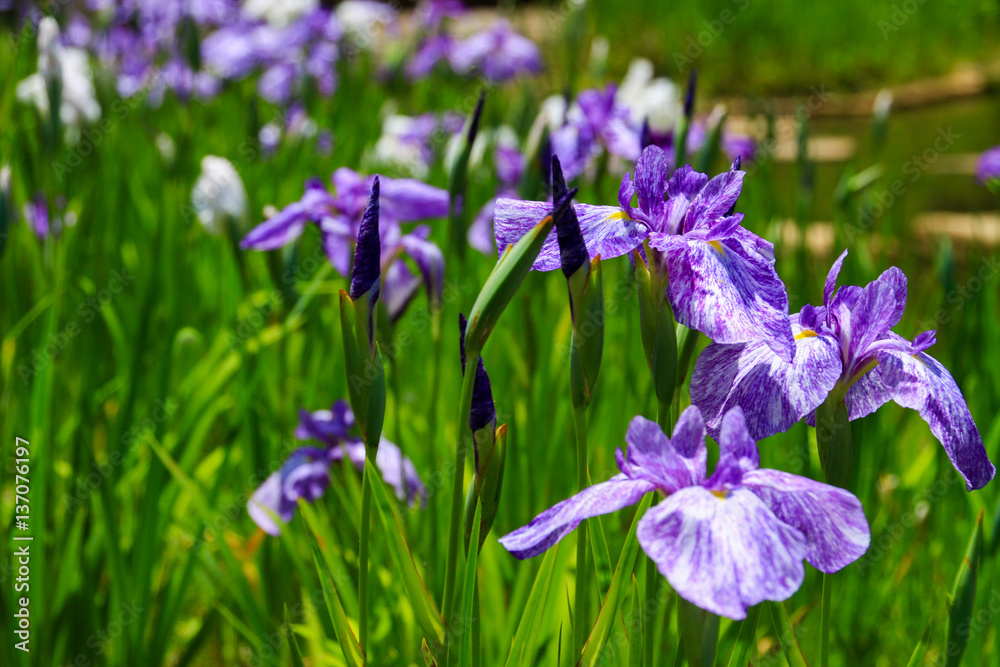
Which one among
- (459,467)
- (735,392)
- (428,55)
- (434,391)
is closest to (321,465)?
(434,391)

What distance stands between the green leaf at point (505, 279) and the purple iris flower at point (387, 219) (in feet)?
2.33

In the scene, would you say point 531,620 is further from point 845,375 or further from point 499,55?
point 499,55

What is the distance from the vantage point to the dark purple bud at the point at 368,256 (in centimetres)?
68

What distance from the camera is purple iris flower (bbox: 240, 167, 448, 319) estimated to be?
4.37 ft

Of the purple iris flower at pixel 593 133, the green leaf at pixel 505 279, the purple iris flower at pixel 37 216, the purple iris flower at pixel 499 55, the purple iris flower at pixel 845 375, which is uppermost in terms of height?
the purple iris flower at pixel 499 55

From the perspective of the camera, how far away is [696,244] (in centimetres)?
65

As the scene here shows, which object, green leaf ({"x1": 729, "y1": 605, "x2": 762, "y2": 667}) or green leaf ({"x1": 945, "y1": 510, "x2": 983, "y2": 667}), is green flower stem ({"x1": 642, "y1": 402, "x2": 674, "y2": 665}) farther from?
green leaf ({"x1": 945, "y1": 510, "x2": 983, "y2": 667})

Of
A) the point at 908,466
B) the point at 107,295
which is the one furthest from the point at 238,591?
the point at 908,466

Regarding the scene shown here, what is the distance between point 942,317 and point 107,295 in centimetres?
189

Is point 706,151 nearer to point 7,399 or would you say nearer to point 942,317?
point 942,317

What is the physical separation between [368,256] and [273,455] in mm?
911

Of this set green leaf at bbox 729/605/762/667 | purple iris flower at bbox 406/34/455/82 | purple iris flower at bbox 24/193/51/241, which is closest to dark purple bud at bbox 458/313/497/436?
green leaf at bbox 729/605/762/667

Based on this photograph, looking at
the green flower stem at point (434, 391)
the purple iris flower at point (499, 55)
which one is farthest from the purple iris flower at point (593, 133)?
the purple iris flower at point (499, 55)

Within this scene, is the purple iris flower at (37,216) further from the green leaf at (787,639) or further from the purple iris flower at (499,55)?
the purple iris flower at (499,55)
